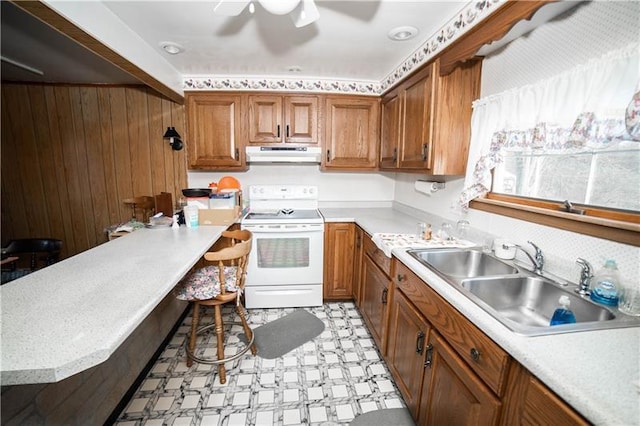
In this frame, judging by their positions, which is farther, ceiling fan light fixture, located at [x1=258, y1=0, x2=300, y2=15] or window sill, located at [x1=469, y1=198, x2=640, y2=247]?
ceiling fan light fixture, located at [x1=258, y1=0, x2=300, y2=15]

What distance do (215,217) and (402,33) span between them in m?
1.93

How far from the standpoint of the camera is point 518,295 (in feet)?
4.05

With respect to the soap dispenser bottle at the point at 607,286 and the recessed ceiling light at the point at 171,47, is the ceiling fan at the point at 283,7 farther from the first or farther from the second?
the soap dispenser bottle at the point at 607,286

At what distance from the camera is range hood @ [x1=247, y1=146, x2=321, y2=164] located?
259 centimetres

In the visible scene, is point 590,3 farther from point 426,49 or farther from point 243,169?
point 243,169

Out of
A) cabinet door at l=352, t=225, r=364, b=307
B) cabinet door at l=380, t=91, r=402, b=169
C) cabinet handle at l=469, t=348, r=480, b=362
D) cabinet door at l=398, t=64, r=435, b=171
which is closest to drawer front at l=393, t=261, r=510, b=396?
cabinet handle at l=469, t=348, r=480, b=362

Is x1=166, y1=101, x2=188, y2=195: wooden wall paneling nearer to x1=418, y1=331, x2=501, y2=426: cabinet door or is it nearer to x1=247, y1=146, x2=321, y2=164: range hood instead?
x1=247, y1=146, x2=321, y2=164: range hood

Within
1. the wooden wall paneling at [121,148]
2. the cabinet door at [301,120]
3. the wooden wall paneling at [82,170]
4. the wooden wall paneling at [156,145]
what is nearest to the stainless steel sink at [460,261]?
the cabinet door at [301,120]

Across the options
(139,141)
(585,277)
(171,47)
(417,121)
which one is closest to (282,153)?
(171,47)

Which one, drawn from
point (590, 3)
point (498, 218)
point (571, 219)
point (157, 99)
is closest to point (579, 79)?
point (590, 3)

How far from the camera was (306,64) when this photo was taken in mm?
2312

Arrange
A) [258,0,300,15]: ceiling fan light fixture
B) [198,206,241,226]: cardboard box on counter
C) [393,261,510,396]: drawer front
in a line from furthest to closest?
[198,206,241,226]: cardboard box on counter → [258,0,300,15]: ceiling fan light fixture → [393,261,510,396]: drawer front

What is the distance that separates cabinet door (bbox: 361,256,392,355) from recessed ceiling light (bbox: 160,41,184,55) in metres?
2.23

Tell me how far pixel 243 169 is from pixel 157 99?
4.04ft
